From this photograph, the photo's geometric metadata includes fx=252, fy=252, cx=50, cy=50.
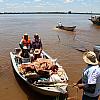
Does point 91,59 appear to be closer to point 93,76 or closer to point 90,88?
point 93,76

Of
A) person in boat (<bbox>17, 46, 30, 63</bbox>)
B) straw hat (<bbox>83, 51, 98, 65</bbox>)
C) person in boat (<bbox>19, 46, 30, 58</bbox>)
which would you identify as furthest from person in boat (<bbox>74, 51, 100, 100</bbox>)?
person in boat (<bbox>19, 46, 30, 58</bbox>)

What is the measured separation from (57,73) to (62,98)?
123 centimetres

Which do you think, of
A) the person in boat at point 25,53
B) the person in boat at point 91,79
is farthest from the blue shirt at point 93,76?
the person in boat at point 25,53

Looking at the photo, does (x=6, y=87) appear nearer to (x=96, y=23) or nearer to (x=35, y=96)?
(x=35, y=96)

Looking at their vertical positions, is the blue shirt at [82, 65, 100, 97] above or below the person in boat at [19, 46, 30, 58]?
above

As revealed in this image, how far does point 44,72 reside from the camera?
362 inches

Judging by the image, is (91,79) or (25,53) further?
(25,53)

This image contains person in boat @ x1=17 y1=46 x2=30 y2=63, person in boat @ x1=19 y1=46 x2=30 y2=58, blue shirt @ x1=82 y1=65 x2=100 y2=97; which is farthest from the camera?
person in boat @ x1=19 y1=46 x2=30 y2=58

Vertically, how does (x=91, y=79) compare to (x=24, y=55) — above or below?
above

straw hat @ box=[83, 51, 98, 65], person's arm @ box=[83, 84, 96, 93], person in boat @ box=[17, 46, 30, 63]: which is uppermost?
straw hat @ box=[83, 51, 98, 65]

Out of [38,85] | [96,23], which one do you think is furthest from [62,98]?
[96,23]

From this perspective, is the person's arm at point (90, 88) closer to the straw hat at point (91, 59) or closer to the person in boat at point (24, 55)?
the straw hat at point (91, 59)

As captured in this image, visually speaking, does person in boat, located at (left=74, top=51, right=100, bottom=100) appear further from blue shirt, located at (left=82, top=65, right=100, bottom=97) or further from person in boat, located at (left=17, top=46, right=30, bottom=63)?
person in boat, located at (left=17, top=46, right=30, bottom=63)

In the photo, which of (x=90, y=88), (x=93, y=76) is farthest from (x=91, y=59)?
(x=90, y=88)
